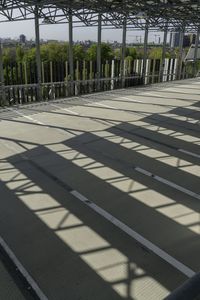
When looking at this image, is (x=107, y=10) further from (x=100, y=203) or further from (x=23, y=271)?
(x=23, y=271)

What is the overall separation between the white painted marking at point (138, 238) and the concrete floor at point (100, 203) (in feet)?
0.06

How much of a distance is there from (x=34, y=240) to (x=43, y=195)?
141cm

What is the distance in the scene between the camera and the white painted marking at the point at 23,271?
3.62 meters

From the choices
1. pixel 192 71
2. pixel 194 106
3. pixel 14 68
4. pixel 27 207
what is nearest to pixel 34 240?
pixel 27 207

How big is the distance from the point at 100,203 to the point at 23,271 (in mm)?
2094

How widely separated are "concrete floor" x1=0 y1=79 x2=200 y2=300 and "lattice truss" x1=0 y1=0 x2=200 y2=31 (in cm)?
541

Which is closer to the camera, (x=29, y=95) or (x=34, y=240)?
(x=34, y=240)

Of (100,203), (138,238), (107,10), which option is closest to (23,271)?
(138,238)

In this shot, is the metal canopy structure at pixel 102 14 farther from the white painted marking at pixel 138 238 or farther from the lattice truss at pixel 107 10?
the white painted marking at pixel 138 238

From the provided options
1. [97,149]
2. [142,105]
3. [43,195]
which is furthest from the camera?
[142,105]

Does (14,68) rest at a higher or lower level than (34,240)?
higher

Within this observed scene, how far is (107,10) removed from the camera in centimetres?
1559

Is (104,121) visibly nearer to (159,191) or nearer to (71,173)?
(71,173)

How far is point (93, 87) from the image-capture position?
1850 centimetres
